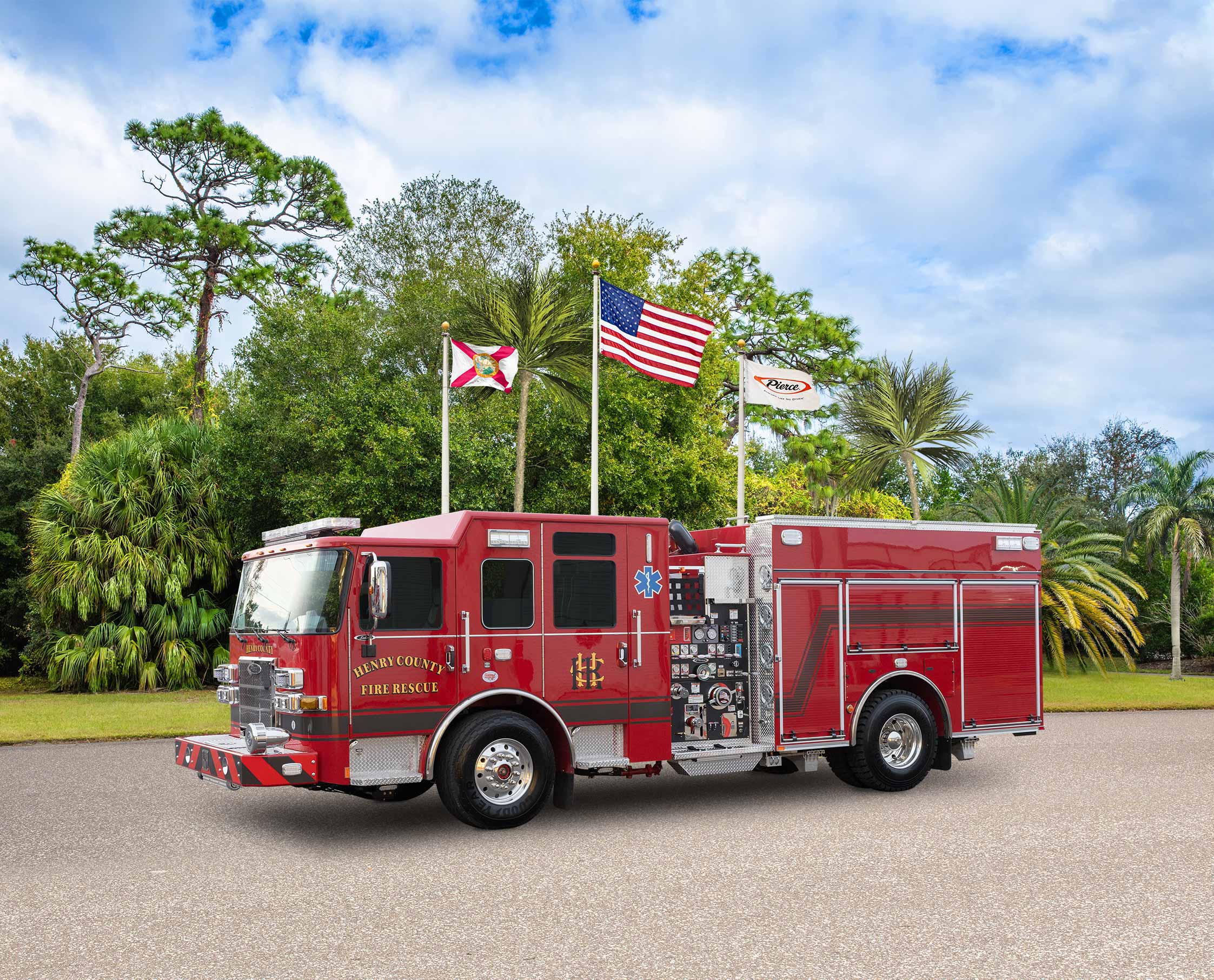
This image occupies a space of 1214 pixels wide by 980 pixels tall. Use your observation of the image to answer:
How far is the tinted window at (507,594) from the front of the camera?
30.3 feet

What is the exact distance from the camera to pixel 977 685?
1184 cm

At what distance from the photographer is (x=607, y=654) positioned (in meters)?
9.73

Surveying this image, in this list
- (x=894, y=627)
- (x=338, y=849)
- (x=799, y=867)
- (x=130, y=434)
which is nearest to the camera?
(x=799, y=867)

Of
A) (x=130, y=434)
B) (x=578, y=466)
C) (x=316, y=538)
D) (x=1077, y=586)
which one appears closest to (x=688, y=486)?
(x=578, y=466)

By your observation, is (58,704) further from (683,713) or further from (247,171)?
(247,171)

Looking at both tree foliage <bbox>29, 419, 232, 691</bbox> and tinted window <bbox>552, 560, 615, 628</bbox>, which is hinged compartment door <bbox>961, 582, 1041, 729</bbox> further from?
tree foliage <bbox>29, 419, 232, 691</bbox>

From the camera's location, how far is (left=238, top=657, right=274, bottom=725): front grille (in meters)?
9.12

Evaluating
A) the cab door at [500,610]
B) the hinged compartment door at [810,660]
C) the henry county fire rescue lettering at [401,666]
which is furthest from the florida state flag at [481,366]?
the henry county fire rescue lettering at [401,666]

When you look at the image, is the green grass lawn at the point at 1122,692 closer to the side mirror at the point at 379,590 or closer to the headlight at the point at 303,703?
the side mirror at the point at 379,590

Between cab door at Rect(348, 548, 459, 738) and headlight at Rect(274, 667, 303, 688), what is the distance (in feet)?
1.38

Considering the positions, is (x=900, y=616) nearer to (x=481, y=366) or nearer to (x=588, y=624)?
(x=588, y=624)

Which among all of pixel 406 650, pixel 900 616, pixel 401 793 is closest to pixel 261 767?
pixel 406 650

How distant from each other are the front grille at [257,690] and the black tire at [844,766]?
210 inches

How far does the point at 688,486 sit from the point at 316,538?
1614cm
